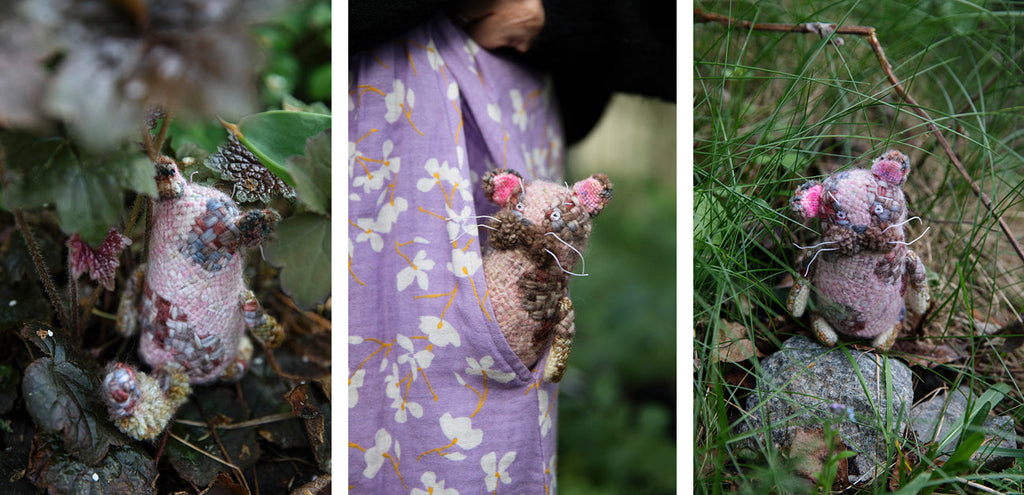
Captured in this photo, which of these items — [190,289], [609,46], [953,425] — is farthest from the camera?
[609,46]

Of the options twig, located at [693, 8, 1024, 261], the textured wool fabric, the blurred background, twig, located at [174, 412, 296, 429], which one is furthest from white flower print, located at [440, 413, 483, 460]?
the blurred background

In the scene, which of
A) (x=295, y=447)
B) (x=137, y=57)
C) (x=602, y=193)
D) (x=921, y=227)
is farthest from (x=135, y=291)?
(x=921, y=227)

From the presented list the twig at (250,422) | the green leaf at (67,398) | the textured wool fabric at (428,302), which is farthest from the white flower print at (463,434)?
the green leaf at (67,398)

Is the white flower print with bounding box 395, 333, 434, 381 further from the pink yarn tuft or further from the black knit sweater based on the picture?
the pink yarn tuft

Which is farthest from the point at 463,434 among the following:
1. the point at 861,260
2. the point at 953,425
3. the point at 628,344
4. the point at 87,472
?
the point at 628,344

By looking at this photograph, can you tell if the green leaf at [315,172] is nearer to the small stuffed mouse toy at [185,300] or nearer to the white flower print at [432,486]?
the small stuffed mouse toy at [185,300]

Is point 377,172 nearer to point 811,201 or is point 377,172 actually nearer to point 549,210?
point 549,210
